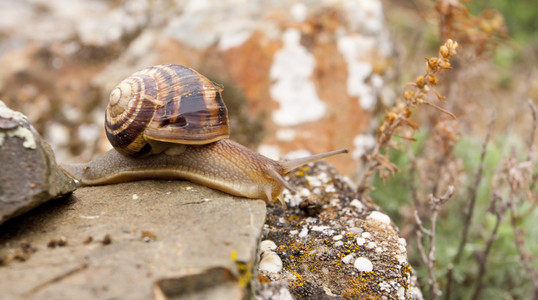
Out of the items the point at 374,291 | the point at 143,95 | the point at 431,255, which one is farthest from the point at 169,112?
the point at 431,255

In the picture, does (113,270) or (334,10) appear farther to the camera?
(334,10)

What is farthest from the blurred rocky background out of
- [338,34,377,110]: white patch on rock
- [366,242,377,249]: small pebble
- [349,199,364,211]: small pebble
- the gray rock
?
the gray rock

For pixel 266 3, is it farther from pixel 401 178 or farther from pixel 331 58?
pixel 401 178

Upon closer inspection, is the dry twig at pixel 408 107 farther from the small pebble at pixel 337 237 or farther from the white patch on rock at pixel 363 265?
the white patch on rock at pixel 363 265

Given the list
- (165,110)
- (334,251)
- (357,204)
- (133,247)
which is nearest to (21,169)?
(133,247)

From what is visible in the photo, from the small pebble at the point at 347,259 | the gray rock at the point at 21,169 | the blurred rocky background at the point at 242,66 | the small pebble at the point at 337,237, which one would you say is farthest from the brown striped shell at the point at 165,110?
the blurred rocky background at the point at 242,66

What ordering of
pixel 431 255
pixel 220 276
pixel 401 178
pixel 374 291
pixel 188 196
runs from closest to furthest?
pixel 220 276, pixel 374 291, pixel 188 196, pixel 431 255, pixel 401 178

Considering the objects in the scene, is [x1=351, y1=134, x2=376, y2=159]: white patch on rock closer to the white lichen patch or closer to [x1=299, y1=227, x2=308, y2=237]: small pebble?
[x1=299, y1=227, x2=308, y2=237]: small pebble

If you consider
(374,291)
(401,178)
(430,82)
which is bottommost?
(401,178)
